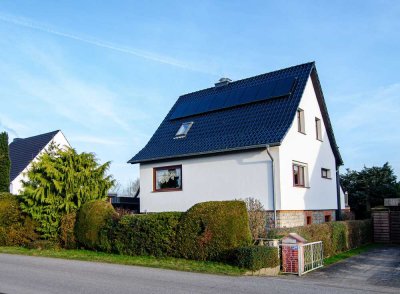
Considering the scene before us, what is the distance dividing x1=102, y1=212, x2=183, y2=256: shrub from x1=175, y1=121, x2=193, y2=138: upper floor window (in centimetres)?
710

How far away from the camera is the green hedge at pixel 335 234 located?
14.4 metres

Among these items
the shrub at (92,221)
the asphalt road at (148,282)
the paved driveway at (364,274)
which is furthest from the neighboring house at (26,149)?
the paved driveway at (364,274)

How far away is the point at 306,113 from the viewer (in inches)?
822

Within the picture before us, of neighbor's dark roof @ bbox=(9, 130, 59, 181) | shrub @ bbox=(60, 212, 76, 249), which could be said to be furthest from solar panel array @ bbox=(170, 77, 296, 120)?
neighbor's dark roof @ bbox=(9, 130, 59, 181)

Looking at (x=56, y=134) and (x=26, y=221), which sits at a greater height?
(x=56, y=134)

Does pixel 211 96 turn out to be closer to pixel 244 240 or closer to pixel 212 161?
pixel 212 161

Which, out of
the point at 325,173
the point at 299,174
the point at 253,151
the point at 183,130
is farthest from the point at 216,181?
the point at 325,173

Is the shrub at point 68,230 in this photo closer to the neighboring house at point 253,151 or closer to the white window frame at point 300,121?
the neighboring house at point 253,151

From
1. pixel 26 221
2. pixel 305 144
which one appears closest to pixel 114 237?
pixel 26 221

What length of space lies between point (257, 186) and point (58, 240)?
29.3 feet

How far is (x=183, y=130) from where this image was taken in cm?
2262

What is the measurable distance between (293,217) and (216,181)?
3781 millimetres

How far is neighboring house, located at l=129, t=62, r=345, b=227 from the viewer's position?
59.5 ft

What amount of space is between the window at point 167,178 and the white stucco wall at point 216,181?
215mm
